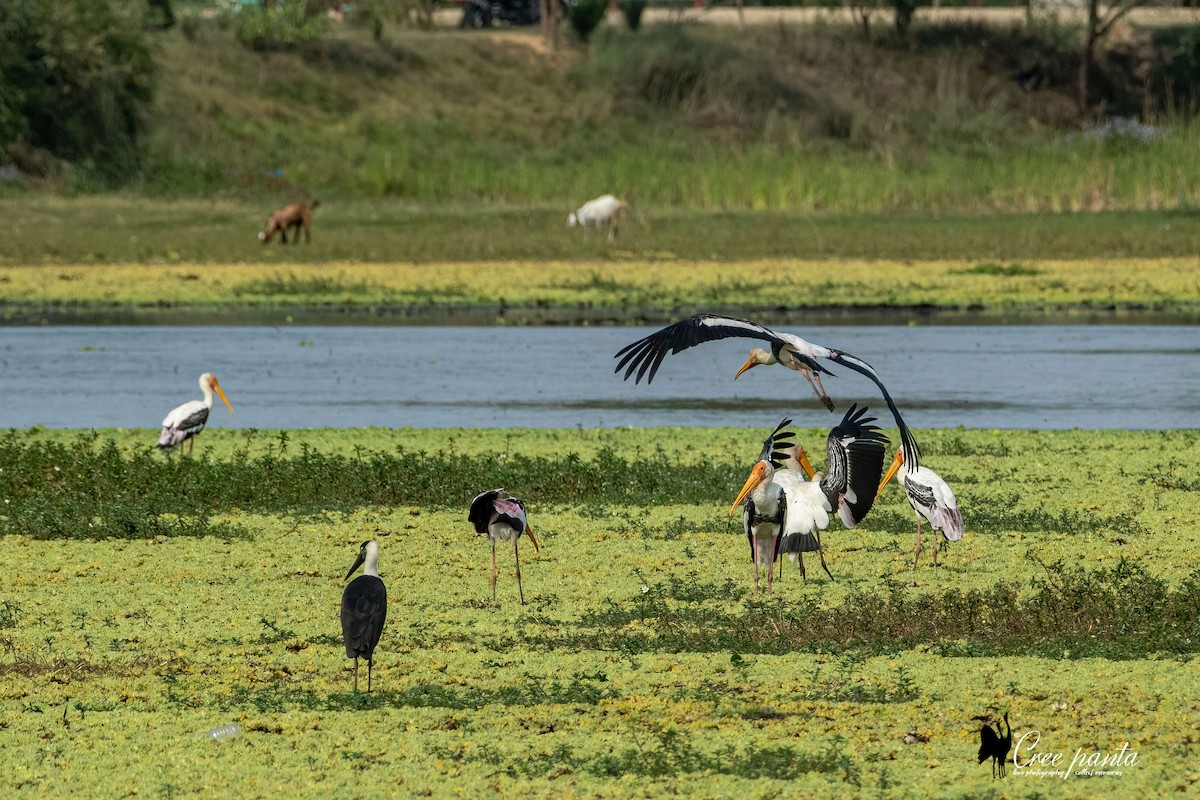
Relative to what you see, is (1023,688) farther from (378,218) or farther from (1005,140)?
(1005,140)

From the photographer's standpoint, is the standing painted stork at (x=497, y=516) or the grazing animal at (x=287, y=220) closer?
the standing painted stork at (x=497, y=516)

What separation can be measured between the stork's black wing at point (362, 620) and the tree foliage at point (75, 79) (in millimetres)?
39627

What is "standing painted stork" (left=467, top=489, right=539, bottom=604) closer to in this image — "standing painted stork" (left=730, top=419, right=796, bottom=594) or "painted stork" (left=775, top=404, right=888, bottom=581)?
"standing painted stork" (left=730, top=419, right=796, bottom=594)

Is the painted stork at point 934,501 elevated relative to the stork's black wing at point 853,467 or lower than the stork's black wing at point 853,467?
lower

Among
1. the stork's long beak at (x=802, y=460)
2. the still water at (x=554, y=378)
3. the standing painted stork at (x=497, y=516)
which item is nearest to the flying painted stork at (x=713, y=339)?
the stork's long beak at (x=802, y=460)

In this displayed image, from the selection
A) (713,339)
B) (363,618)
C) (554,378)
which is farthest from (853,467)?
(554,378)

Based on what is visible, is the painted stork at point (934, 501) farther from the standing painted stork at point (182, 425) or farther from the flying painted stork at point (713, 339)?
the standing painted stork at point (182, 425)

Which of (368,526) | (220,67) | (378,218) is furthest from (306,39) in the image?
(368,526)

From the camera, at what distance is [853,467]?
9734 millimetres

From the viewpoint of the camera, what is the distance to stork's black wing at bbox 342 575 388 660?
7.58 meters

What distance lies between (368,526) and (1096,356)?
13143mm

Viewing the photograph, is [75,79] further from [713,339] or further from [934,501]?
[713,339]

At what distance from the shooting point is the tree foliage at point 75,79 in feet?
152

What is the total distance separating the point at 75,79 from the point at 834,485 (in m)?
41.7
